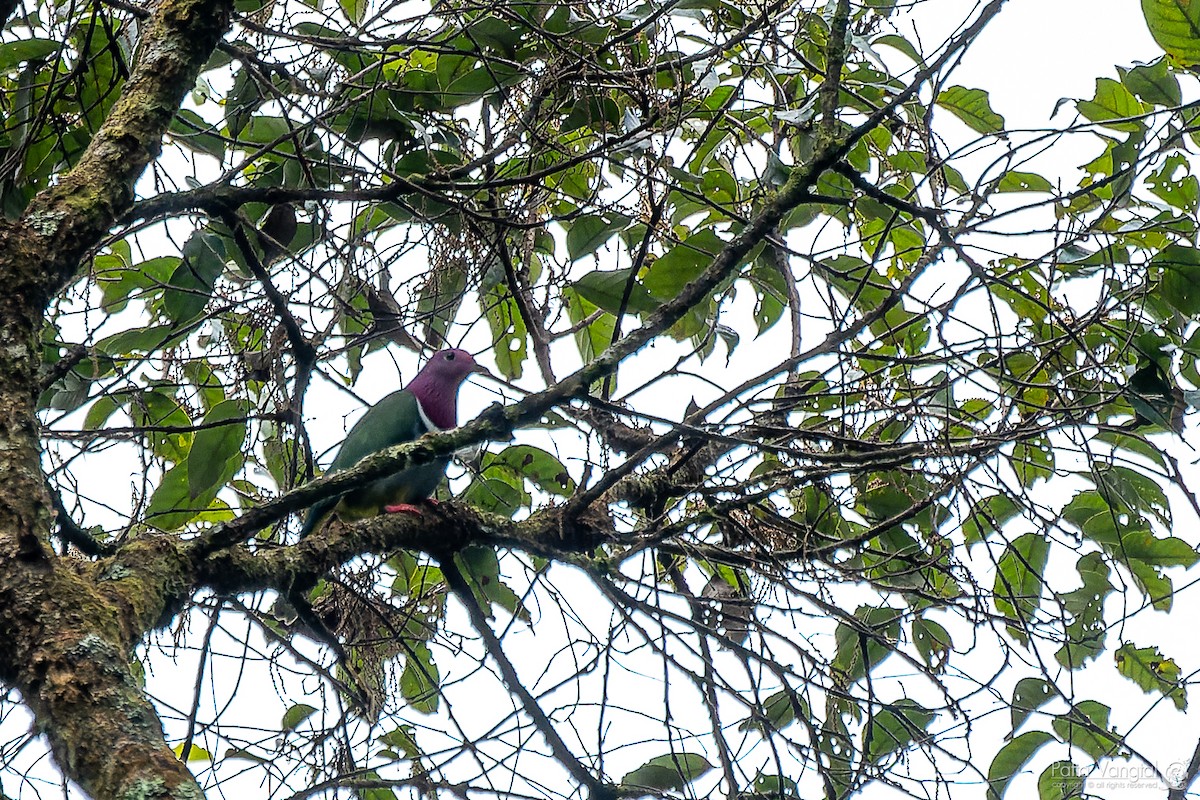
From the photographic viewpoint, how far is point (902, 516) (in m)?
2.42

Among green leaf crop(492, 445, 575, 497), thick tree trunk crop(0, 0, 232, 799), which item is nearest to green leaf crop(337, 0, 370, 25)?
thick tree trunk crop(0, 0, 232, 799)

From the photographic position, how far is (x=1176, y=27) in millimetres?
2342

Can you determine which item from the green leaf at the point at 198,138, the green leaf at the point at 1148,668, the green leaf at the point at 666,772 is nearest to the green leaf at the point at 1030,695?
the green leaf at the point at 1148,668

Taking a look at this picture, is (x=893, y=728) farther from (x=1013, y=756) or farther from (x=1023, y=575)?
(x=1023, y=575)

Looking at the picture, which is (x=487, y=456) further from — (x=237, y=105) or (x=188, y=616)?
(x=237, y=105)

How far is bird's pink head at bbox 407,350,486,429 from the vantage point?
3.92m

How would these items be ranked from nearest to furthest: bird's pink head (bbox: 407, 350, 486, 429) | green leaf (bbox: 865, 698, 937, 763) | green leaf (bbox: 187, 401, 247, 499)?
green leaf (bbox: 187, 401, 247, 499) → green leaf (bbox: 865, 698, 937, 763) → bird's pink head (bbox: 407, 350, 486, 429)

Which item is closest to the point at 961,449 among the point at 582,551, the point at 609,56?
the point at 582,551

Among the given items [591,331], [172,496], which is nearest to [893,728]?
[591,331]

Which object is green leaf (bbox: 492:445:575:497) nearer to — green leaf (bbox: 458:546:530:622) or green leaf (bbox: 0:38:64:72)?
green leaf (bbox: 458:546:530:622)

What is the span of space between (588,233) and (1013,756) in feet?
5.27

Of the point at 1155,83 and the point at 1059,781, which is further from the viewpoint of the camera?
the point at 1059,781

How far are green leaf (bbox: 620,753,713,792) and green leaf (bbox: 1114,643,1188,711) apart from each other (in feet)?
3.79

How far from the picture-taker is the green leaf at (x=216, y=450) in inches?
96.5
